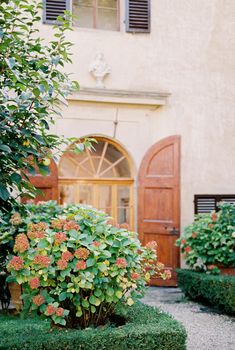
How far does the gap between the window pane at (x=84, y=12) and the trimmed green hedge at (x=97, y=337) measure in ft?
20.6

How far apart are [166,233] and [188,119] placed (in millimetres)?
2031

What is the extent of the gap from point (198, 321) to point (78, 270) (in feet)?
10.2

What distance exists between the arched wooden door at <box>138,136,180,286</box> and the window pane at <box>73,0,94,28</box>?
8.27 ft

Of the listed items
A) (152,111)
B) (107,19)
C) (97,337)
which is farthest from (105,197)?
(97,337)

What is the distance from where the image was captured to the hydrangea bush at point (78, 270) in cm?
376

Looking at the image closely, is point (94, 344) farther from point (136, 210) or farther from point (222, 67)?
point (222, 67)

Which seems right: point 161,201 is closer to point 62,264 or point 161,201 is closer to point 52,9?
point 52,9

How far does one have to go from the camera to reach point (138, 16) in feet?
29.9

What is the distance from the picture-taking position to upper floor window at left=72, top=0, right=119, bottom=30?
29.9 feet

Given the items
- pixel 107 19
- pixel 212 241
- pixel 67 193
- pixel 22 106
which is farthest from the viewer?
pixel 107 19

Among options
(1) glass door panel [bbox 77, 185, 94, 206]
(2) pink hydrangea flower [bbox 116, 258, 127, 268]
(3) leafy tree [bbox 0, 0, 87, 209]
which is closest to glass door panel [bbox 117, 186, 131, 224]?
(1) glass door panel [bbox 77, 185, 94, 206]

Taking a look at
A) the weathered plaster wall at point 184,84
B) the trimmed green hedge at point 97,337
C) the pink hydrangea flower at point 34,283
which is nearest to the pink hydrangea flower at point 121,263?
the trimmed green hedge at point 97,337

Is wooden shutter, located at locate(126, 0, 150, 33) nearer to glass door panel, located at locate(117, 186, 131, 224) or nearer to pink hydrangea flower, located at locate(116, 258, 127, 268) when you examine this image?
glass door panel, located at locate(117, 186, 131, 224)

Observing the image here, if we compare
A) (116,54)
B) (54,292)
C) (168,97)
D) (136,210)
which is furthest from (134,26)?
(54,292)
